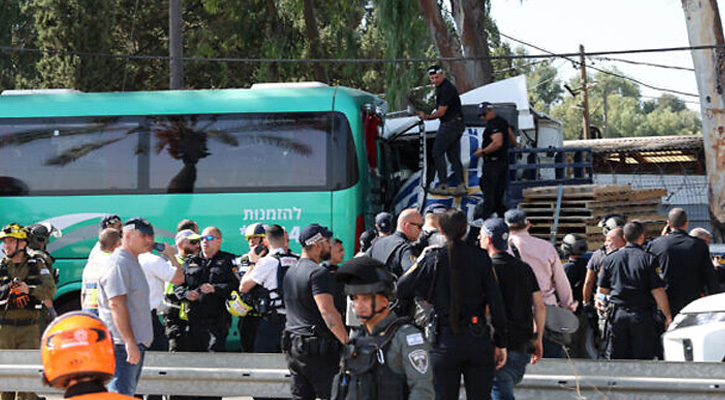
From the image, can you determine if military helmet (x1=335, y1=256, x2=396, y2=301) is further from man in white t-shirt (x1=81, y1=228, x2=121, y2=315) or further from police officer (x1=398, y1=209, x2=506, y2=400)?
man in white t-shirt (x1=81, y1=228, x2=121, y2=315)

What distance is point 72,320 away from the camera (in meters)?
3.12

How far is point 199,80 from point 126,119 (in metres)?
19.6

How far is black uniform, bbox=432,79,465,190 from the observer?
13359 millimetres

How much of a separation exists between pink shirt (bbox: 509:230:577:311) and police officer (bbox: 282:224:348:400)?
5.64ft

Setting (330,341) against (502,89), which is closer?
(330,341)

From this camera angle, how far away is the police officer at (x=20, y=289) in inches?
356

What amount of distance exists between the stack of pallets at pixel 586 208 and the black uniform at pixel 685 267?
11.2 ft

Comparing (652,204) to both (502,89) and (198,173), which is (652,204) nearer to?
(502,89)

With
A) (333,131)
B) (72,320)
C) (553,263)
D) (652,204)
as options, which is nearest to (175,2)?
(333,131)

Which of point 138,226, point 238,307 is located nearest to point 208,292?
point 238,307

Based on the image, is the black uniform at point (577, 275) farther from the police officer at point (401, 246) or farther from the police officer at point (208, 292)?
the police officer at point (208, 292)

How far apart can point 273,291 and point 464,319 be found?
8.65ft

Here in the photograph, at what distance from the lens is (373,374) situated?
498cm

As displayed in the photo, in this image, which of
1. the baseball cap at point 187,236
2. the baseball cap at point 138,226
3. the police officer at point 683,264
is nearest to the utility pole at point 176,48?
the baseball cap at point 187,236
